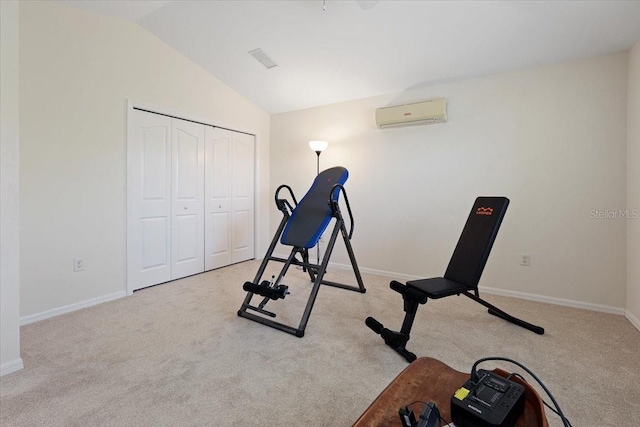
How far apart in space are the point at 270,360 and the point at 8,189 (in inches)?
71.4

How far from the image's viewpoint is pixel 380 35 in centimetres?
286

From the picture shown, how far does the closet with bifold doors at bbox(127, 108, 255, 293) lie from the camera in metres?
3.26

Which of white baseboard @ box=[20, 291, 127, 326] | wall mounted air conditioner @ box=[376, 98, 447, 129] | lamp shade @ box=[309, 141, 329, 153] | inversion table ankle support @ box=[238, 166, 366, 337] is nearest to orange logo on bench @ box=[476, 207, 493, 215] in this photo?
inversion table ankle support @ box=[238, 166, 366, 337]

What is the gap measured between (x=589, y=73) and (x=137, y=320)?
451cm

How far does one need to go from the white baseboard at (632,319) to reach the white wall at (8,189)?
430 cm

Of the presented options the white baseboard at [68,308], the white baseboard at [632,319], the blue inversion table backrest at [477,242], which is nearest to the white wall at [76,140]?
the white baseboard at [68,308]

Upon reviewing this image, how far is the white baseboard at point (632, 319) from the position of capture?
2.40 meters

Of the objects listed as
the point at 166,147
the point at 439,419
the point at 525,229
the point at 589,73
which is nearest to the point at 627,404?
the point at 439,419

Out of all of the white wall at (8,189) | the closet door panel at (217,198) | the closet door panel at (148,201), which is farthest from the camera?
the closet door panel at (217,198)

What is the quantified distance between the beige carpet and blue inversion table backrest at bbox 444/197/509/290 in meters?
0.45

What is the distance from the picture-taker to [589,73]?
2.77 m

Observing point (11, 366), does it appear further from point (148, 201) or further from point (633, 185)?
point (633, 185)

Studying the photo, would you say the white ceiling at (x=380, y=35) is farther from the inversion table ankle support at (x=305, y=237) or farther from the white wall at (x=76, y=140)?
the inversion table ankle support at (x=305, y=237)

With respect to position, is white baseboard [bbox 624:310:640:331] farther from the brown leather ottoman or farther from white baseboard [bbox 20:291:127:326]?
white baseboard [bbox 20:291:127:326]
